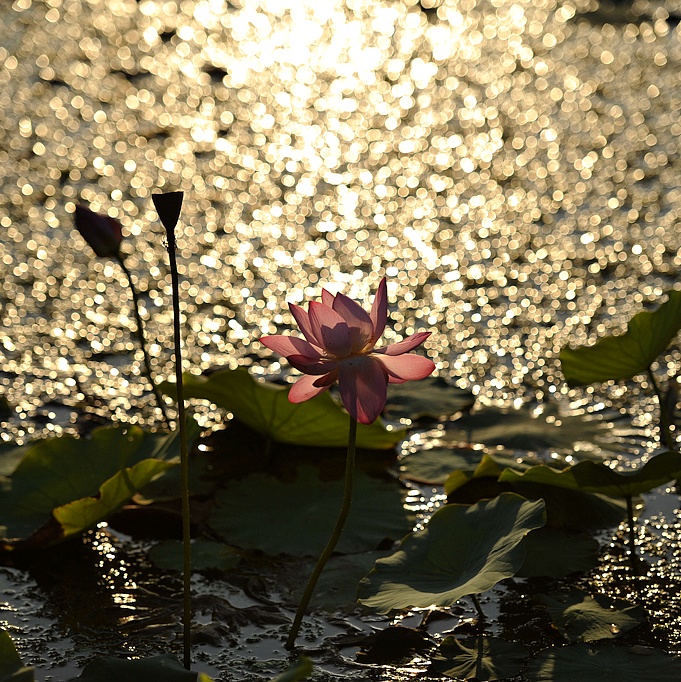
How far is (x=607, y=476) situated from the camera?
4.22 ft

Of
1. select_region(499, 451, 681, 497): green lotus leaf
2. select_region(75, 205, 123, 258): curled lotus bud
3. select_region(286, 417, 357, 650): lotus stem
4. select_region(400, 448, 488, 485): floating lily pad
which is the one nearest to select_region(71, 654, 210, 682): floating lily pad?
select_region(286, 417, 357, 650): lotus stem

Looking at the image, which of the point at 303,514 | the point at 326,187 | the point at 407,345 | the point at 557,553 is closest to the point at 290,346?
the point at 407,345

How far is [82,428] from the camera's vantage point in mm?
1766

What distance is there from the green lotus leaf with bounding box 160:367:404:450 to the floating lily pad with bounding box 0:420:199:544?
12 cm

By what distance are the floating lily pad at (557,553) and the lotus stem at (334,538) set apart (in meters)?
0.34

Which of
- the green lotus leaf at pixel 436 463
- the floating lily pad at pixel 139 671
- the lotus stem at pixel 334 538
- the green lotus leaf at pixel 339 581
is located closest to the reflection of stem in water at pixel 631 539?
the green lotus leaf at pixel 436 463

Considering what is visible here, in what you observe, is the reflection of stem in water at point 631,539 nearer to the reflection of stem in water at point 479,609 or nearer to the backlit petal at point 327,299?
the reflection of stem in water at point 479,609

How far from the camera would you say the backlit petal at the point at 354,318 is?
107 cm

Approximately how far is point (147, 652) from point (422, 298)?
4.02ft

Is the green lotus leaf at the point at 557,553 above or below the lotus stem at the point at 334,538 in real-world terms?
above

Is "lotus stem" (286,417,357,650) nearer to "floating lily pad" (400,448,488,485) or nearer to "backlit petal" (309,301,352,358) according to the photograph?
"backlit petal" (309,301,352,358)

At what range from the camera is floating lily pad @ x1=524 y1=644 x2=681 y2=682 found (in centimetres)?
109

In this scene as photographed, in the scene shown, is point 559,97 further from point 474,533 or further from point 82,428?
point 474,533

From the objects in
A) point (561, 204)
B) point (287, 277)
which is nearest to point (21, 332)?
point (287, 277)
